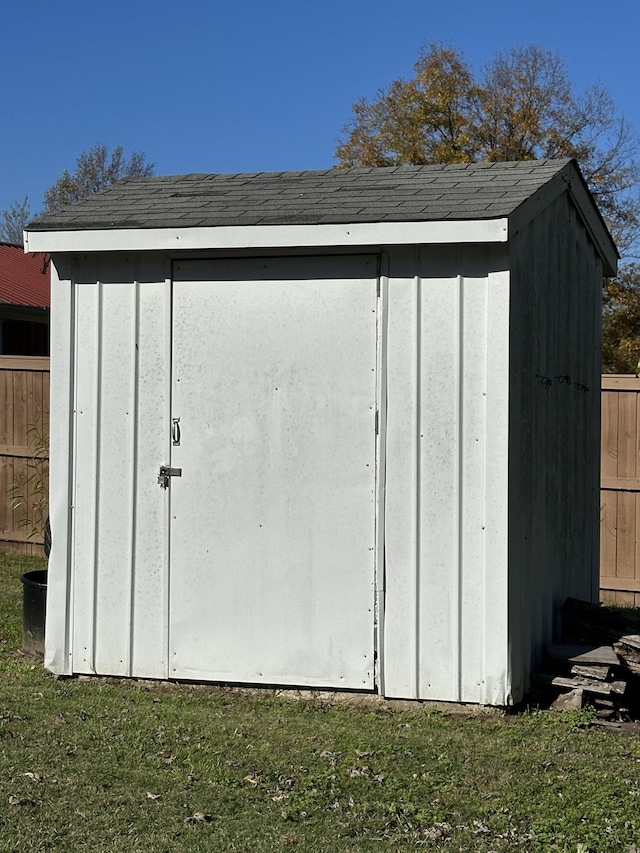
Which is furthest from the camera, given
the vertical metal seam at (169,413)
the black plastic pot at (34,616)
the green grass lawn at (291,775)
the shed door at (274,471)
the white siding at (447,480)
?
the black plastic pot at (34,616)

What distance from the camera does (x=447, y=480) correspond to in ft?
19.9

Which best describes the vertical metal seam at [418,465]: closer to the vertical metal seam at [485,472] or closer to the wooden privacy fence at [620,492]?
the vertical metal seam at [485,472]

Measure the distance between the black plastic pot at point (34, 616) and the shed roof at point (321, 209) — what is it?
2157mm

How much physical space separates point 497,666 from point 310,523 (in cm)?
129

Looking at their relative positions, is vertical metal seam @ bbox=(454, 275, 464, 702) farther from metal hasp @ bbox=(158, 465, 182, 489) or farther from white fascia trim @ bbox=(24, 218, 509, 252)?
metal hasp @ bbox=(158, 465, 182, 489)

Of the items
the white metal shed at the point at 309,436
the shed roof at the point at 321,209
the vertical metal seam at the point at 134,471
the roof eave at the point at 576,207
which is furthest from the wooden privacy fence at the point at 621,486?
the vertical metal seam at the point at 134,471

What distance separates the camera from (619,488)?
991 centimetres

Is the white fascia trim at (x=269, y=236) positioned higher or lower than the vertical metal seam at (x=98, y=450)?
higher

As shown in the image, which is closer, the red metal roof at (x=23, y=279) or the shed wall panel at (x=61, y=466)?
the shed wall panel at (x=61, y=466)

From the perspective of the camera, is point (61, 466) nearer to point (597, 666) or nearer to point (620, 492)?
point (597, 666)

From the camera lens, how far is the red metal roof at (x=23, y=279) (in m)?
19.7

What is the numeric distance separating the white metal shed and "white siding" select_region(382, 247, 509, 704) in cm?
1

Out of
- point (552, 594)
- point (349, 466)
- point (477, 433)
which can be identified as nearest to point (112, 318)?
point (349, 466)

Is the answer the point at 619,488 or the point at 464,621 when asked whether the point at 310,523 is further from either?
the point at 619,488
